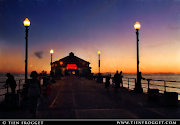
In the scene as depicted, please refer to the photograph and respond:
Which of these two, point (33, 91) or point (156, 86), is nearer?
point (33, 91)

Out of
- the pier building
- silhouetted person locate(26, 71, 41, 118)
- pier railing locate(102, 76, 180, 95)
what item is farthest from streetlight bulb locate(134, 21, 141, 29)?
the pier building

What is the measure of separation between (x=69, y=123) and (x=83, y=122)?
515mm

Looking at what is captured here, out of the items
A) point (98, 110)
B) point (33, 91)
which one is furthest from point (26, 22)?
point (98, 110)

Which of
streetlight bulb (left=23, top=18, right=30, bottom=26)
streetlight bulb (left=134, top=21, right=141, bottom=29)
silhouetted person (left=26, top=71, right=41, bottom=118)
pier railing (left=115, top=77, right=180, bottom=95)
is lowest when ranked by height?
pier railing (left=115, top=77, right=180, bottom=95)

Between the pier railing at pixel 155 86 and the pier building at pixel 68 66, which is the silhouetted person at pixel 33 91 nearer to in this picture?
the pier railing at pixel 155 86

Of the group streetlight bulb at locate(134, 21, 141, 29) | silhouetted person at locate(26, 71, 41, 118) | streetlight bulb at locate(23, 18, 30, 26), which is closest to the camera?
silhouetted person at locate(26, 71, 41, 118)

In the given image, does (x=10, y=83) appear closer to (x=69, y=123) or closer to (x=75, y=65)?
(x=69, y=123)

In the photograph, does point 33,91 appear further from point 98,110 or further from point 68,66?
point 68,66

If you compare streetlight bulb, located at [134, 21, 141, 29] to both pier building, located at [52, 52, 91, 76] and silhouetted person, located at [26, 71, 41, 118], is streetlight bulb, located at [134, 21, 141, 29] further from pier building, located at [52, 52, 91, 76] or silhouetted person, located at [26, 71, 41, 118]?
pier building, located at [52, 52, 91, 76]

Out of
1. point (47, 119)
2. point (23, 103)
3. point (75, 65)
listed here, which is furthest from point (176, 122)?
A: point (75, 65)

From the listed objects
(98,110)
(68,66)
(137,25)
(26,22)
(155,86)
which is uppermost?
(137,25)

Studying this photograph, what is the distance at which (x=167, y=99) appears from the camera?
8312mm

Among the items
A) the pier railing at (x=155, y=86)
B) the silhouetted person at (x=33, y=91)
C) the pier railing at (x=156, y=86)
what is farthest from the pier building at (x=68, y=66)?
the silhouetted person at (x=33, y=91)

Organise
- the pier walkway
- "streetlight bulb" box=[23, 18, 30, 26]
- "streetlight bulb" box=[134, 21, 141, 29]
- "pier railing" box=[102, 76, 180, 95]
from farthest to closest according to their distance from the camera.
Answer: "streetlight bulb" box=[134, 21, 141, 29], "streetlight bulb" box=[23, 18, 30, 26], "pier railing" box=[102, 76, 180, 95], the pier walkway
